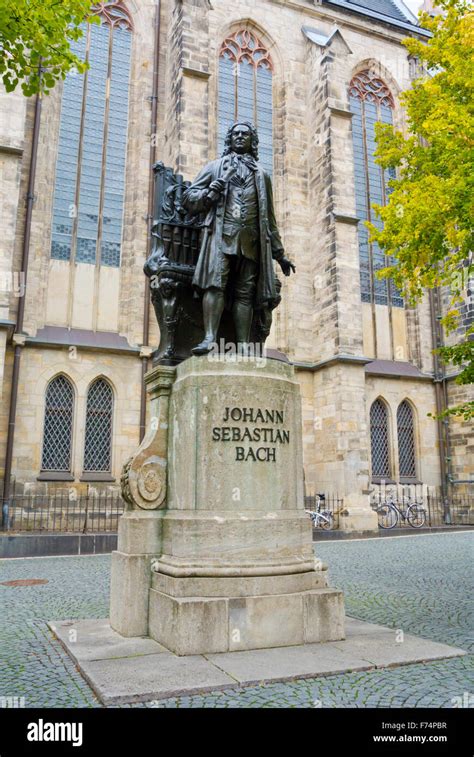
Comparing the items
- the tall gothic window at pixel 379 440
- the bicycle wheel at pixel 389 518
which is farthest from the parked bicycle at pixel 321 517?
the tall gothic window at pixel 379 440

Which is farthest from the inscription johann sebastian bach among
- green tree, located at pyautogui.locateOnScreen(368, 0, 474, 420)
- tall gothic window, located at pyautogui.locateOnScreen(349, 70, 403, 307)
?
tall gothic window, located at pyautogui.locateOnScreen(349, 70, 403, 307)

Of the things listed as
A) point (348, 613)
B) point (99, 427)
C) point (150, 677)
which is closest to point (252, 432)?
point (150, 677)

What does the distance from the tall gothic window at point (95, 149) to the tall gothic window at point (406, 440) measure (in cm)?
1094

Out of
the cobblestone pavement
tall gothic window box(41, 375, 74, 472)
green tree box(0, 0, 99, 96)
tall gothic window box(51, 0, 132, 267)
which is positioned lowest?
the cobblestone pavement

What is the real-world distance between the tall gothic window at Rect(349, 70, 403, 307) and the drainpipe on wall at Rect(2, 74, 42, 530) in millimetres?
11084

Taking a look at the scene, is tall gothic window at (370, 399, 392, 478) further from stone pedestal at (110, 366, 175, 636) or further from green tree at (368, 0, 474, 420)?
stone pedestal at (110, 366, 175, 636)

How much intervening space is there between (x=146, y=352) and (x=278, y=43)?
→ 1232cm

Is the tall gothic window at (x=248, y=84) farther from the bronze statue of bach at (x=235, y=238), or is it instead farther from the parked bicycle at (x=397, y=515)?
the bronze statue of bach at (x=235, y=238)

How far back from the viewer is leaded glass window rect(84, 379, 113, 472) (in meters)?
16.8

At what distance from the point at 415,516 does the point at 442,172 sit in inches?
459

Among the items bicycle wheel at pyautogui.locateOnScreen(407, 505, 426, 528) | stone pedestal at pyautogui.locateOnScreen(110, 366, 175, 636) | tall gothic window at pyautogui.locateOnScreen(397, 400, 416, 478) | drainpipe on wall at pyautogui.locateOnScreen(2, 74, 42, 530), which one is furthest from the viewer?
tall gothic window at pyautogui.locateOnScreen(397, 400, 416, 478)

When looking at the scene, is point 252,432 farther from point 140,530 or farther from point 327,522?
point 327,522

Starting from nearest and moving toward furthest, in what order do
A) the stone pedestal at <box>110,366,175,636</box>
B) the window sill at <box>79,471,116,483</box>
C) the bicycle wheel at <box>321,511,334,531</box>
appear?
the stone pedestal at <box>110,366,175,636</box>, the window sill at <box>79,471,116,483</box>, the bicycle wheel at <box>321,511,334,531</box>

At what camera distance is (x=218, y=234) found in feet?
17.7
